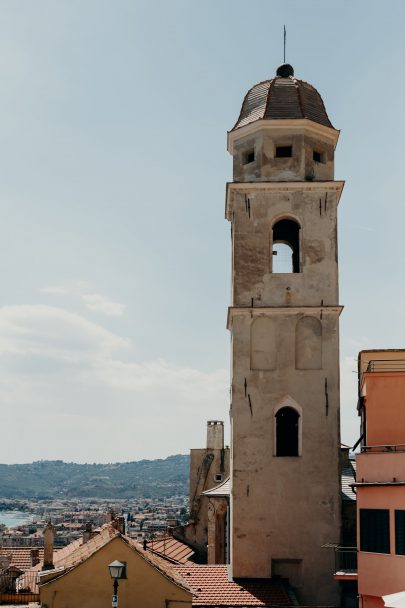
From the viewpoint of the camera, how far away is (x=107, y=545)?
2430cm

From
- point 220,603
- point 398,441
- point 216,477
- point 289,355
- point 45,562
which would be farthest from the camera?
point 216,477

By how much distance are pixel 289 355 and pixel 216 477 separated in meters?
35.1

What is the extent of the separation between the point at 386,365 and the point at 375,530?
5661 millimetres

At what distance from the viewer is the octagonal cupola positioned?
30094mm

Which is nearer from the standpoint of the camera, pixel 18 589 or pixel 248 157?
pixel 248 157

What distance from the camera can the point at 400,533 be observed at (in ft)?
69.9

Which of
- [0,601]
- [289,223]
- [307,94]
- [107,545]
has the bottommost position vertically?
[0,601]

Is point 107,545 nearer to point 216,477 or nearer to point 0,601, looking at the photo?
point 0,601

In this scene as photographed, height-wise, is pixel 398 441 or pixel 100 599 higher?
pixel 398 441

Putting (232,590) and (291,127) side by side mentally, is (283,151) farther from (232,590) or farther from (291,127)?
(232,590)

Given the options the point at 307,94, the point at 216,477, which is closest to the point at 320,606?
the point at 307,94

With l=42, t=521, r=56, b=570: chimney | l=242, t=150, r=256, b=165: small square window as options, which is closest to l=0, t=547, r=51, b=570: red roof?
l=42, t=521, r=56, b=570: chimney

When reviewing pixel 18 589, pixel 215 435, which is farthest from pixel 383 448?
pixel 215 435

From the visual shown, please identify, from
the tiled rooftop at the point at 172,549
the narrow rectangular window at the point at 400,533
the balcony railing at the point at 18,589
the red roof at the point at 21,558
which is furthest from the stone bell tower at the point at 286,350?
the red roof at the point at 21,558
